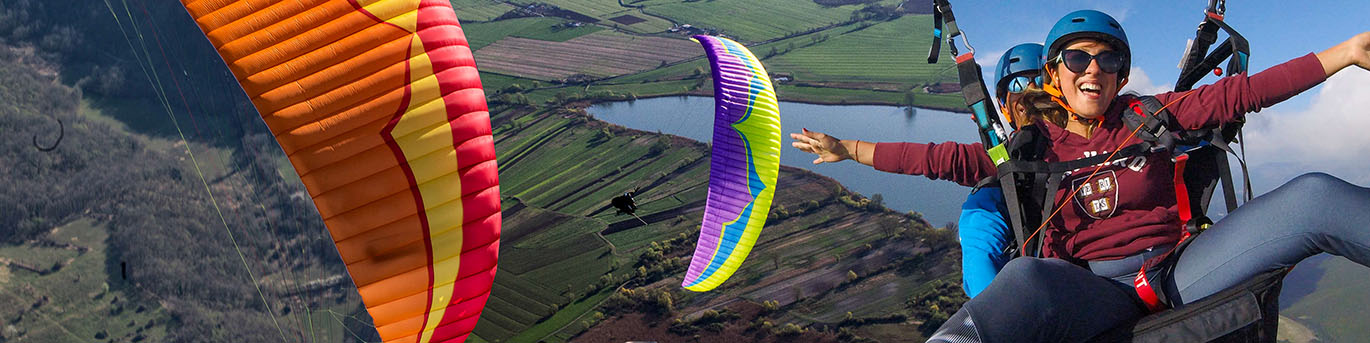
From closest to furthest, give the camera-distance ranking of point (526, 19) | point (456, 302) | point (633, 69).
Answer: point (456, 302) < point (633, 69) < point (526, 19)

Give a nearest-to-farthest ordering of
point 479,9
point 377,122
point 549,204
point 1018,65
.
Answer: point 1018,65, point 377,122, point 549,204, point 479,9

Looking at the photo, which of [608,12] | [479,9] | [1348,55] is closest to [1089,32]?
[1348,55]

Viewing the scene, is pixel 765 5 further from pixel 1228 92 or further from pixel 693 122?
pixel 1228 92

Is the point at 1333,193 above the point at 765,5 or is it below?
above

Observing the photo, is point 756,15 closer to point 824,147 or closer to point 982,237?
point 982,237

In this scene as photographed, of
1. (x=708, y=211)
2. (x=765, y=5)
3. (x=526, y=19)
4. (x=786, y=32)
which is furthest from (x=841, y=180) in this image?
(x=708, y=211)

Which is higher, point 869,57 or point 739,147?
point 739,147

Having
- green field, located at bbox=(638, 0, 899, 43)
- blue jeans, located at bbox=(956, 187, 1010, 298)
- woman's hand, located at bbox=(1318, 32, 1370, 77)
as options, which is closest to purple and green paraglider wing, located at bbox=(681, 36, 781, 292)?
blue jeans, located at bbox=(956, 187, 1010, 298)
